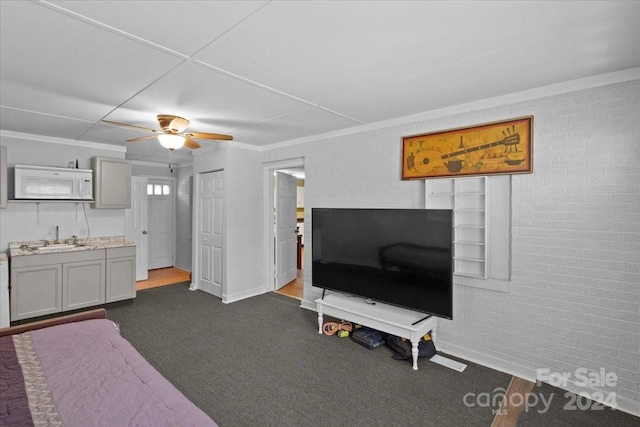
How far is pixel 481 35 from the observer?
180cm

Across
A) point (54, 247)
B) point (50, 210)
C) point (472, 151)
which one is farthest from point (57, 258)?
point (472, 151)

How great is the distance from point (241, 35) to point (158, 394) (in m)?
1.91

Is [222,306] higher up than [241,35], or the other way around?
[241,35]

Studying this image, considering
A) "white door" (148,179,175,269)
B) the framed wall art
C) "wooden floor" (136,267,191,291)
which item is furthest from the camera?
"white door" (148,179,175,269)

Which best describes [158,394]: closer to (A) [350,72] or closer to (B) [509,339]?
(A) [350,72]

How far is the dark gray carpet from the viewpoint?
86.9 inches

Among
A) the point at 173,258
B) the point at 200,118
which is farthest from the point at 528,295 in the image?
the point at 173,258

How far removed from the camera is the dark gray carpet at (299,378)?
221cm

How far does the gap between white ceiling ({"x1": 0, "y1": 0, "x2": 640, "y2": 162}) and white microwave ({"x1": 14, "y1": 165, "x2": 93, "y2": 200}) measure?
1.22 meters

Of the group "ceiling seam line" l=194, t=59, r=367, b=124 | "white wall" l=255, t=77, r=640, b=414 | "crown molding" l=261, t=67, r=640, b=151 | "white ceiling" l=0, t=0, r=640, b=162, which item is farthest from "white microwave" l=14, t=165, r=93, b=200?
"white wall" l=255, t=77, r=640, b=414

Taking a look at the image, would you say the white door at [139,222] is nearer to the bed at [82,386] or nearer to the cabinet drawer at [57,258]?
the cabinet drawer at [57,258]

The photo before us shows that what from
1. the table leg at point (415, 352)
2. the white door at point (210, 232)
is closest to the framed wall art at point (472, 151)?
the table leg at point (415, 352)

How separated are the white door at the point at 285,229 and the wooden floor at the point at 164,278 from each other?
200 cm

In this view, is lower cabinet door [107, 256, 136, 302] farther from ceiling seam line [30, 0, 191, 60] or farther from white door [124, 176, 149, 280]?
ceiling seam line [30, 0, 191, 60]
